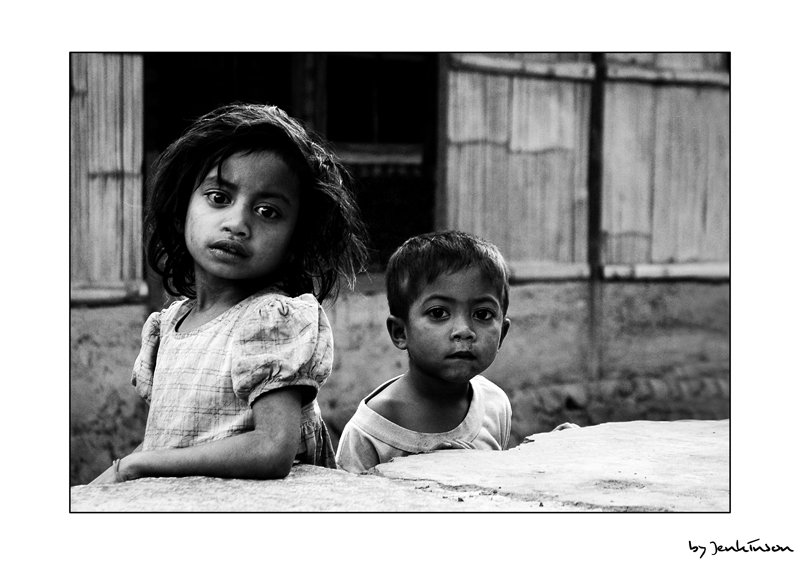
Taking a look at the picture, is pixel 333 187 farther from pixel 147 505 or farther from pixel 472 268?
pixel 147 505

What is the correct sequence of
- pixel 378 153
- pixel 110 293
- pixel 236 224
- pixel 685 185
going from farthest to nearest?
pixel 685 185 → pixel 378 153 → pixel 110 293 → pixel 236 224

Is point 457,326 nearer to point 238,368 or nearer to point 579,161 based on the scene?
point 238,368

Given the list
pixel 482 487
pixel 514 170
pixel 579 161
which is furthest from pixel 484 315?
pixel 579 161

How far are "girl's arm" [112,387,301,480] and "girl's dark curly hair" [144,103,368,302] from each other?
39 centimetres

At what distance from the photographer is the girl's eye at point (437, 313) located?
8.59ft

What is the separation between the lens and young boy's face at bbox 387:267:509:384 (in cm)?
258

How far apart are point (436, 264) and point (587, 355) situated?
315 centimetres

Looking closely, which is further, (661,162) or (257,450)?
(661,162)

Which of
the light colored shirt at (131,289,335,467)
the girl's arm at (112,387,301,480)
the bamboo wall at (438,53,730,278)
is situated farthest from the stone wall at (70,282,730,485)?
the girl's arm at (112,387,301,480)

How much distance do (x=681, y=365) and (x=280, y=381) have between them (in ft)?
13.8

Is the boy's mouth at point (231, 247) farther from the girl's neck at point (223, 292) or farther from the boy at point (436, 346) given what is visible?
the boy at point (436, 346)

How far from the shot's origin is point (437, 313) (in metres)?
2.62

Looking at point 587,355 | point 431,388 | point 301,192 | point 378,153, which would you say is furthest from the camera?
point 587,355

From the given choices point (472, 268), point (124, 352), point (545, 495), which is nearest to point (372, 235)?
point (124, 352)
